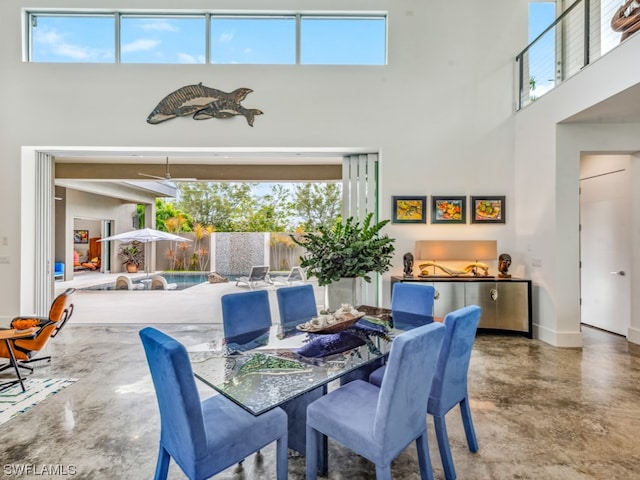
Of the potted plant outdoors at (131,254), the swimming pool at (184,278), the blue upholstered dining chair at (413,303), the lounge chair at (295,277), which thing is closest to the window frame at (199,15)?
the blue upholstered dining chair at (413,303)

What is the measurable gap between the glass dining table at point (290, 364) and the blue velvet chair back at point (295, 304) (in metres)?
0.38

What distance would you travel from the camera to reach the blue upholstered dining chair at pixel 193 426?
4.50 feet

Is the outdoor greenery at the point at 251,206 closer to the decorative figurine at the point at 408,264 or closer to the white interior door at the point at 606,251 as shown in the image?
the decorative figurine at the point at 408,264

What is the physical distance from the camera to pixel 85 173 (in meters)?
7.88

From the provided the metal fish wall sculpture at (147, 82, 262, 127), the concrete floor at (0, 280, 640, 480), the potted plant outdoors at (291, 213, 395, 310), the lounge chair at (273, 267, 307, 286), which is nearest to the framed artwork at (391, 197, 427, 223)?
the potted plant outdoors at (291, 213, 395, 310)

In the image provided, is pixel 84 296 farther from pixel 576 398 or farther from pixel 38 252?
pixel 576 398

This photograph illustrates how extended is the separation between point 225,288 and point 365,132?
578 cm

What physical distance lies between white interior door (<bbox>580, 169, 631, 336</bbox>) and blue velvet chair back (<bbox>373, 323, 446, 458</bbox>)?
4617mm

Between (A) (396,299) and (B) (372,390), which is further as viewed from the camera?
(A) (396,299)

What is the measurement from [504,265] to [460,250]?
0.65m

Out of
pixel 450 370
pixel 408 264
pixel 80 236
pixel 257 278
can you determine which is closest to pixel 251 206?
pixel 257 278

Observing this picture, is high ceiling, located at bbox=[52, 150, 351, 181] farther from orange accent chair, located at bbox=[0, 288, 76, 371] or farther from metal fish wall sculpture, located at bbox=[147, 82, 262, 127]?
orange accent chair, located at bbox=[0, 288, 76, 371]

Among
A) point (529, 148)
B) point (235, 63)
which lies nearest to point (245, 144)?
point (235, 63)

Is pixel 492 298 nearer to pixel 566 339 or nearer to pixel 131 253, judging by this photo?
pixel 566 339
